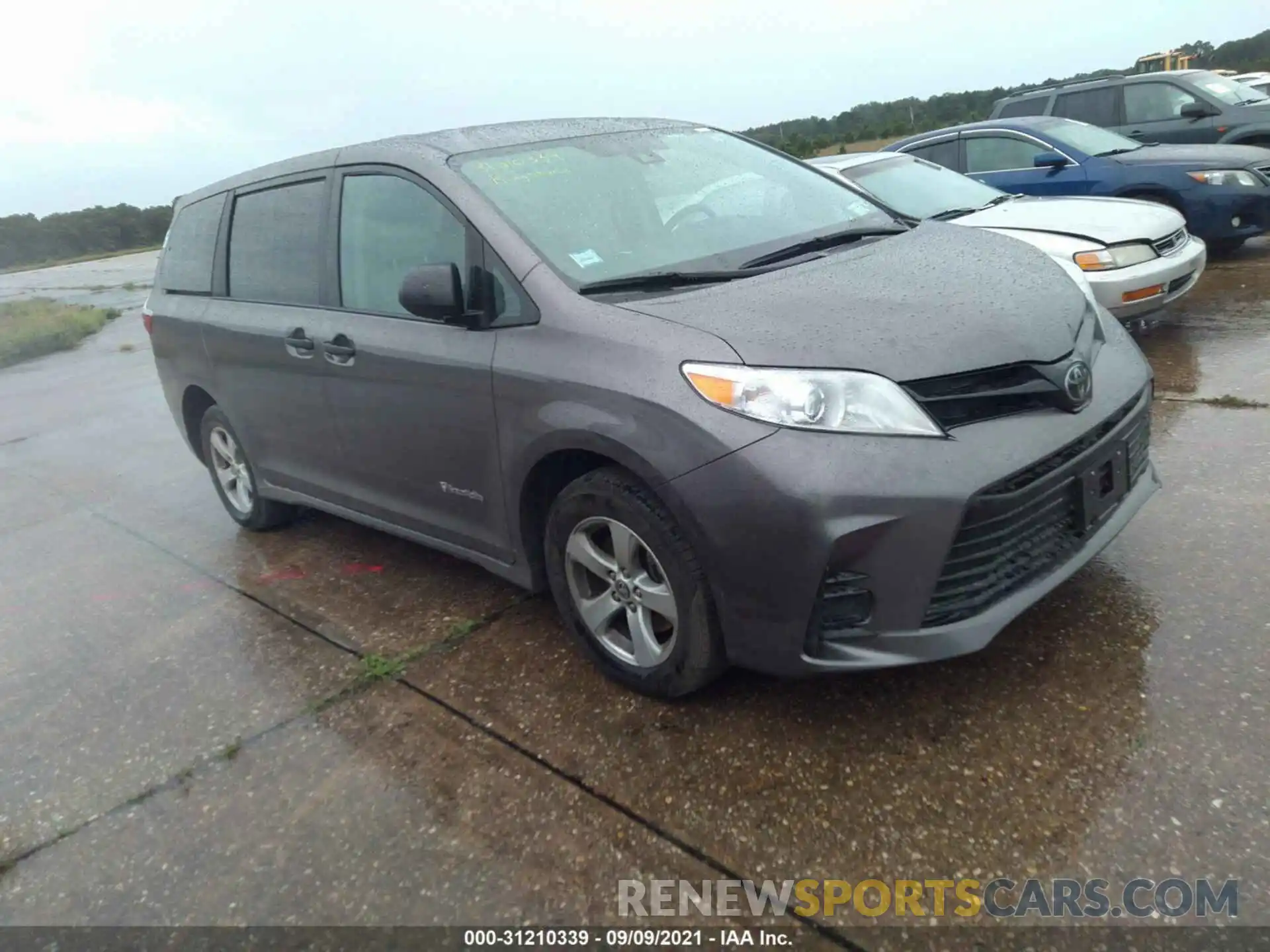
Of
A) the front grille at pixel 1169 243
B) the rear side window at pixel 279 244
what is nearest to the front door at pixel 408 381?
the rear side window at pixel 279 244

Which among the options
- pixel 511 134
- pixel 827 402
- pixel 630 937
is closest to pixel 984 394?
pixel 827 402

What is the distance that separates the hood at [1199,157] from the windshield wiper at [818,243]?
18.6 ft

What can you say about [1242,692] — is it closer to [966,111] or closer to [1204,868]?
[1204,868]

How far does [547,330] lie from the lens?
3066 millimetres

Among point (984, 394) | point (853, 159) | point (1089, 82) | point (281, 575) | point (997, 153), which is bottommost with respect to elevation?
point (281, 575)

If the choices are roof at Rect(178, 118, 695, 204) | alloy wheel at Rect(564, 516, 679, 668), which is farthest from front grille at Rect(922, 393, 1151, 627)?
roof at Rect(178, 118, 695, 204)

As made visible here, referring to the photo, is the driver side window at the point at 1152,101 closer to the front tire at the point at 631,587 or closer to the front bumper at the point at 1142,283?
the front bumper at the point at 1142,283

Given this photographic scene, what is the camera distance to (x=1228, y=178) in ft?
26.6

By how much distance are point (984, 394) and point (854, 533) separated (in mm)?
560

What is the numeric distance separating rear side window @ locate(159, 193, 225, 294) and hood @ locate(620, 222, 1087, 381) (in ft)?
9.32

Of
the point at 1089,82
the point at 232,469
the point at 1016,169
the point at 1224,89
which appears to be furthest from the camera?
the point at 1089,82

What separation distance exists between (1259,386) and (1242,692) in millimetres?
Answer: 3127

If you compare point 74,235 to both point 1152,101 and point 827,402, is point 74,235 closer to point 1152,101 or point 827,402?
point 1152,101

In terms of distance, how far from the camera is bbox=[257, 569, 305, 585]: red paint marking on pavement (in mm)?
4574
